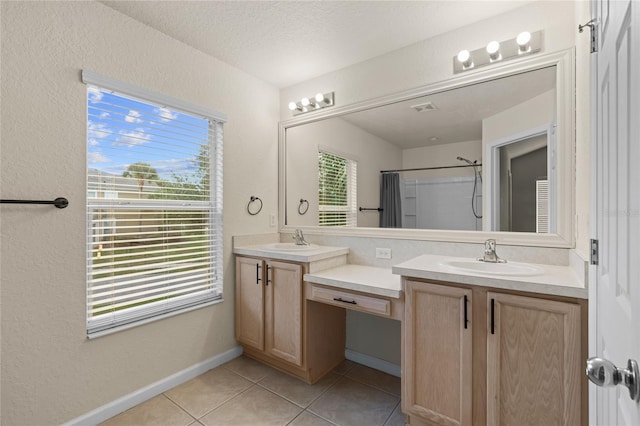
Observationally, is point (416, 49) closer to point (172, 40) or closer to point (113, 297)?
point (172, 40)

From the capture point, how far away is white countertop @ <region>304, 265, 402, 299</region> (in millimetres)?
1723

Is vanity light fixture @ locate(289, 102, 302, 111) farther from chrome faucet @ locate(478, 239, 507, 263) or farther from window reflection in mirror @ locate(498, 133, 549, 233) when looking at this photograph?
chrome faucet @ locate(478, 239, 507, 263)

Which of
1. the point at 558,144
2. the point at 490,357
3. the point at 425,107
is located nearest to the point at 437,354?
the point at 490,357

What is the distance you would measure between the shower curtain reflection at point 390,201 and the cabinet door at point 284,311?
0.76 m

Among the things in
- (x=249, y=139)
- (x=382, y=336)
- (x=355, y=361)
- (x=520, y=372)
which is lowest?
(x=355, y=361)

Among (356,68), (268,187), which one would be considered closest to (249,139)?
(268,187)

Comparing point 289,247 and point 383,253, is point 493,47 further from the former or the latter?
point 289,247

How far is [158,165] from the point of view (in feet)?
6.78

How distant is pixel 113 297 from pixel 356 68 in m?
2.39

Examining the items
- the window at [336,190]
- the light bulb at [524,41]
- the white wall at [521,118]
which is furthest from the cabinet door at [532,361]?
the light bulb at [524,41]

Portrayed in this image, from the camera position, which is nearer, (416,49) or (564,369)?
(564,369)

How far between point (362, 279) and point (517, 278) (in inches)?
33.7

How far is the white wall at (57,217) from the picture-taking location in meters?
1.47

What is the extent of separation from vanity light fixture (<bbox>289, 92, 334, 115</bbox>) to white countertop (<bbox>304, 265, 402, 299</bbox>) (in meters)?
1.41
